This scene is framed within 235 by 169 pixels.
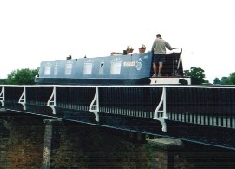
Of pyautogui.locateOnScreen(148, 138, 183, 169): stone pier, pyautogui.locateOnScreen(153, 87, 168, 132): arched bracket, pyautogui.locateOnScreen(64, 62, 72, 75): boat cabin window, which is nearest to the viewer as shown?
pyautogui.locateOnScreen(148, 138, 183, 169): stone pier

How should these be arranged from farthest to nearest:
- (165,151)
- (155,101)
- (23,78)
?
(23,78) < (155,101) < (165,151)

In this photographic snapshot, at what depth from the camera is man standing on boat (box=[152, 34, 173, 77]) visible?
49.9 ft

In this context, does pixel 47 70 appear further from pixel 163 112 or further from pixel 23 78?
pixel 23 78

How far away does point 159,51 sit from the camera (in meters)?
15.7

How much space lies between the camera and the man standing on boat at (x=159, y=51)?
15219 millimetres

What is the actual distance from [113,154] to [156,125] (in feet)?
21.8

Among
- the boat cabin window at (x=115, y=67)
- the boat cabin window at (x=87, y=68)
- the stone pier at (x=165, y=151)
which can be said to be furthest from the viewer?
the boat cabin window at (x=87, y=68)

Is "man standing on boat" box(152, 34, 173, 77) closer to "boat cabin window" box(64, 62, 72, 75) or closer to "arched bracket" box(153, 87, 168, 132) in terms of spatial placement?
"arched bracket" box(153, 87, 168, 132)

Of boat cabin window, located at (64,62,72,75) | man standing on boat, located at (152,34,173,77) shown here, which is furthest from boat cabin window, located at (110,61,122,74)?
boat cabin window, located at (64,62,72,75)

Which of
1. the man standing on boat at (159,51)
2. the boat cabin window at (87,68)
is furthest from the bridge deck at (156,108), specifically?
the boat cabin window at (87,68)

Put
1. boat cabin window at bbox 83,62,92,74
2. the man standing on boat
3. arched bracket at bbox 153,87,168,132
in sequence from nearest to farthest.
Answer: arched bracket at bbox 153,87,168,132 → the man standing on boat → boat cabin window at bbox 83,62,92,74

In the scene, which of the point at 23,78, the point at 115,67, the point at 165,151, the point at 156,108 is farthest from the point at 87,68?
the point at 23,78

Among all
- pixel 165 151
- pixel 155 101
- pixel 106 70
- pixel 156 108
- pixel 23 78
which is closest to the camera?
pixel 165 151

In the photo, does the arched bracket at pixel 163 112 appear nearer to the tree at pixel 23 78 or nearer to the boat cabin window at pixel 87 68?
the boat cabin window at pixel 87 68
